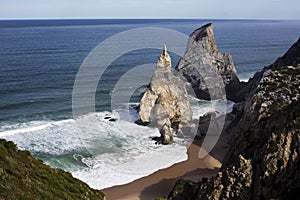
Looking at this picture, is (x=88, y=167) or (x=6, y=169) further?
(x=88, y=167)

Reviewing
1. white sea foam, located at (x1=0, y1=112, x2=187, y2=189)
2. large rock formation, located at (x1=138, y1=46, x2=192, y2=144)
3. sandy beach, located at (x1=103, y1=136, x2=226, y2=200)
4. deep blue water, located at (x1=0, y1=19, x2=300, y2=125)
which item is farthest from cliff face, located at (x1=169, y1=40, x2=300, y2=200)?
deep blue water, located at (x1=0, y1=19, x2=300, y2=125)

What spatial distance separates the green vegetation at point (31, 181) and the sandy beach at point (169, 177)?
741cm

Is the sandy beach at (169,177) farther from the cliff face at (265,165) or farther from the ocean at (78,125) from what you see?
the cliff face at (265,165)

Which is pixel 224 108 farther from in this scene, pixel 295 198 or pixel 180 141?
pixel 295 198

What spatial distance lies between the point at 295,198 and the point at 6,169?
1310 centimetres

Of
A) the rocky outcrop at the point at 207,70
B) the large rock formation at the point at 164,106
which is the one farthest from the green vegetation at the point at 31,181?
the rocky outcrop at the point at 207,70

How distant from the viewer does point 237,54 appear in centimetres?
9000

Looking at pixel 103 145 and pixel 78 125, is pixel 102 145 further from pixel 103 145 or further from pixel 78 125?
pixel 78 125

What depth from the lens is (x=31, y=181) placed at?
15.9 meters

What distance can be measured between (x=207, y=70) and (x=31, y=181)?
44.5 metres

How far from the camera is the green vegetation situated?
14258 millimetres

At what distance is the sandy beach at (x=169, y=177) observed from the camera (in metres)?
27.2

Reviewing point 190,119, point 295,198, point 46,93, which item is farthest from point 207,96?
point 295,198

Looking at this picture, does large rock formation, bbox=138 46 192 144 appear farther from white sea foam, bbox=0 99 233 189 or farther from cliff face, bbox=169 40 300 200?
cliff face, bbox=169 40 300 200
